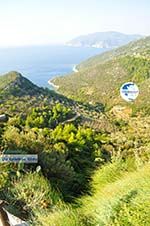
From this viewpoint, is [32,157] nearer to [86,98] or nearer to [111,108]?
[111,108]

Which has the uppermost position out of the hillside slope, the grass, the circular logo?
the circular logo

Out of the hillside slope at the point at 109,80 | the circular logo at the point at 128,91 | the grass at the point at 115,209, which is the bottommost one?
the hillside slope at the point at 109,80

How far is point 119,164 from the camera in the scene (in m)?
3.48

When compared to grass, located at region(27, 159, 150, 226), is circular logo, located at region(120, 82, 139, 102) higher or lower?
higher

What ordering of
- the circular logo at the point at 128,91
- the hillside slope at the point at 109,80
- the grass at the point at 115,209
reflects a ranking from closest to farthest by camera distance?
the grass at the point at 115,209 < the circular logo at the point at 128,91 < the hillside slope at the point at 109,80

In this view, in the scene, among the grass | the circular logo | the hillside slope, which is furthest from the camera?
the hillside slope

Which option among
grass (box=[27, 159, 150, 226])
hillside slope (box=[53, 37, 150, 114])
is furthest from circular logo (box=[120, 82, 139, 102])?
hillside slope (box=[53, 37, 150, 114])

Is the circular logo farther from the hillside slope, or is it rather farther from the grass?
the hillside slope

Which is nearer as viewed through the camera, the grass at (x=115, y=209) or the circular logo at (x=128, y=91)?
the grass at (x=115, y=209)

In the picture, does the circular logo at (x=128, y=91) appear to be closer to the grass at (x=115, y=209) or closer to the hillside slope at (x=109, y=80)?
the grass at (x=115, y=209)

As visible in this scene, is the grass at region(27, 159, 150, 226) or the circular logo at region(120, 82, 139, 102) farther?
the circular logo at region(120, 82, 139, 102)

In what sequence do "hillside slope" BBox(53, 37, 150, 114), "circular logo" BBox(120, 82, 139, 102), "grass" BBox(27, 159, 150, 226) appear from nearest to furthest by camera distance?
"grass" BBox(27, 159, 150, 226) < "circular logo" BBox(120, 82, 139, 102) < "hillside slope" BBox(53, 37, 150, 114)

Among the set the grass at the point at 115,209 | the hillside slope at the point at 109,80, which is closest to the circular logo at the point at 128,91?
the grass at the point at 115,209

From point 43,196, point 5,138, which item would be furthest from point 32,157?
point 43,196
